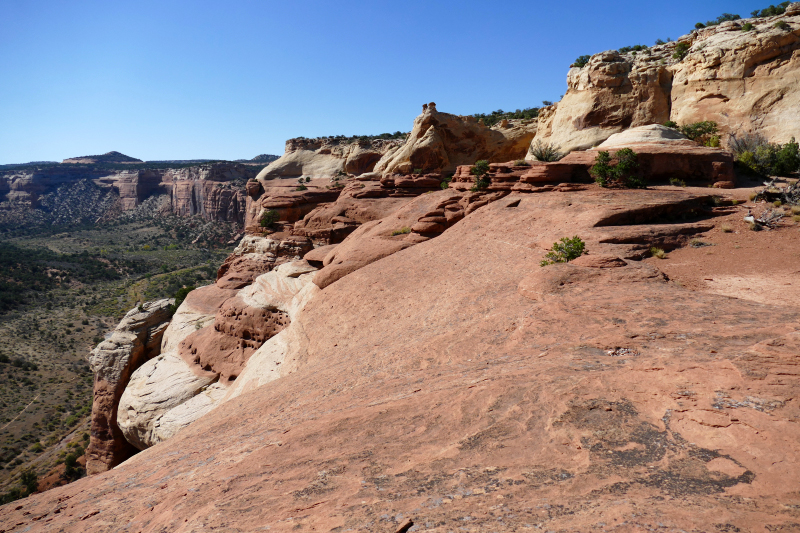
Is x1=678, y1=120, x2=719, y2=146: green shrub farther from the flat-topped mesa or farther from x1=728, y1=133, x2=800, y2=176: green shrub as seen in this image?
x1=728, y1=133, x2=800, y2=176: green shrub

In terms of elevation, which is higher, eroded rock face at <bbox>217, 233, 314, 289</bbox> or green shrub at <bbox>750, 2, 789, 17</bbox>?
green shrub at <bbox>750, 2, 789, 17</bbox>

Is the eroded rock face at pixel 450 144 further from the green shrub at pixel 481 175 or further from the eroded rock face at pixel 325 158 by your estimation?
the green shrub at pixel 481 175

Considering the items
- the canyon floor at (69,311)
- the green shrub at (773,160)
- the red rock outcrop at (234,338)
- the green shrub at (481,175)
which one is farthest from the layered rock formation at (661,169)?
the canyon floor at (69,311)

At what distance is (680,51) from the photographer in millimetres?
35344

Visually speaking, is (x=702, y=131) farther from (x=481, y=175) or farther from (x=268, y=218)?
(x=268, y=218)

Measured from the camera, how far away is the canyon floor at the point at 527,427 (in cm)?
428

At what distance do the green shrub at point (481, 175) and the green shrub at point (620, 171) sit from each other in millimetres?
5695

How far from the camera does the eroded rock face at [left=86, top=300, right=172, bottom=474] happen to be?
24734 mm

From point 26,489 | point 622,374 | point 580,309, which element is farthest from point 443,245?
point 26,489

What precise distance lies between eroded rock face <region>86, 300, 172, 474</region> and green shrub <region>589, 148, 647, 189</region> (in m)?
27.6

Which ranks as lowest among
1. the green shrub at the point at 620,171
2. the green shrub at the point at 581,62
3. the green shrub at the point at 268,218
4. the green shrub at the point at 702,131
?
the green shrub at the point at 268,218

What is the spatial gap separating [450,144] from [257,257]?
894 inches

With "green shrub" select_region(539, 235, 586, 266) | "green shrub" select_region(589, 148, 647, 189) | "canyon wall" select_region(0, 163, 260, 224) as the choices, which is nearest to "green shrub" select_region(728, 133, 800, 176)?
"green shrub" select_region(589, 148, 647, 189)

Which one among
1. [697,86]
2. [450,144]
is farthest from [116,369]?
[697,86]
